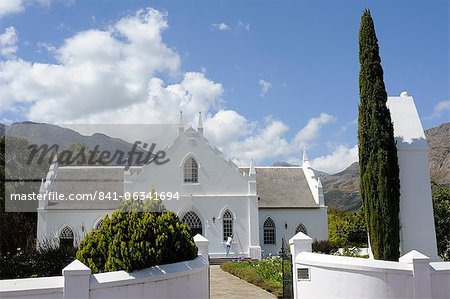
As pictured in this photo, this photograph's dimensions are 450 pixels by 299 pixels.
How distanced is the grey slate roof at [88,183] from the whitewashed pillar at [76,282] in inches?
995

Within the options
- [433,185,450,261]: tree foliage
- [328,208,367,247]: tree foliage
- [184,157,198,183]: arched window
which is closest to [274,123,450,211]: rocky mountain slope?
[328,208,367,247]: tree foliage

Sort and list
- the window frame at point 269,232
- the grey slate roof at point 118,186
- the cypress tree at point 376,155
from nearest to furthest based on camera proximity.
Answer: the cypress tree at point 376,155 < the grey slate roof at point 118,186 < the window frame at point 269,232

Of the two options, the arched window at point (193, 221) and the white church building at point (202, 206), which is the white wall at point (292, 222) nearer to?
the white church building at point (202, 206)

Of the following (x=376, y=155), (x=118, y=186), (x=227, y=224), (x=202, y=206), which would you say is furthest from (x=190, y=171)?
(x=376, y=155)

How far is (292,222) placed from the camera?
34750 mm

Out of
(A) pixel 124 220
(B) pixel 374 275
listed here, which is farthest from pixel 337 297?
Result: (A) pixel 124 220

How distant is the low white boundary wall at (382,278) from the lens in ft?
34.9

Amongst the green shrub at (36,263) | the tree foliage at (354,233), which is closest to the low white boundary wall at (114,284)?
the green shrub at (36,263)

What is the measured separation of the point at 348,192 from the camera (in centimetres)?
9169

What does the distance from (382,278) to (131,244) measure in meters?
5.94

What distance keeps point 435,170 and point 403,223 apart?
7106 centimetres

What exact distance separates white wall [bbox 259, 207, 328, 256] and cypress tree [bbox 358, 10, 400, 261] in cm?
1774

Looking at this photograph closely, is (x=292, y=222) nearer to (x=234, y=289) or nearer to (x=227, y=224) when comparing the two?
(x=227, y=224)

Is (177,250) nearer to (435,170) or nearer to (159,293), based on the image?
Result: (159,293)
